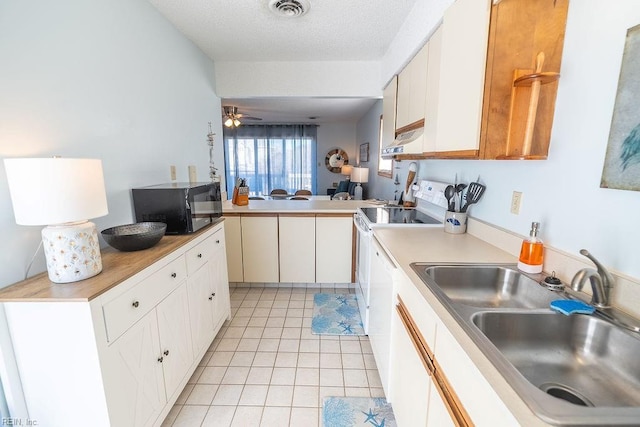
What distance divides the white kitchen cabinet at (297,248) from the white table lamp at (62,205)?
1.84 m

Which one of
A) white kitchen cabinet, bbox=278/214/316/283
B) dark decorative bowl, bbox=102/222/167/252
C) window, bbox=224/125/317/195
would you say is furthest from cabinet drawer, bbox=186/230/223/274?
window, bbox=224/125/317/195

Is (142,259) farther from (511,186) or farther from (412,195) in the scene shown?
(412,195)

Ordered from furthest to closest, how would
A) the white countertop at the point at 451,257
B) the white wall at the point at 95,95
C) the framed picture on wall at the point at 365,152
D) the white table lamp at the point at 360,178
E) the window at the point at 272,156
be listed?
the window at the point at 272,156
the framed picture on wall at the point at 365,152
the white table lamp at the point at 360,178
the white wall at the point at 95,95
the white countertop at the point at 451,257

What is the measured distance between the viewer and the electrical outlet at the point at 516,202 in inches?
54.2

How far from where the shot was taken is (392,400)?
1.49m

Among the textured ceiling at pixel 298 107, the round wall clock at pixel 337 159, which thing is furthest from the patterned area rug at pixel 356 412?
the round wall clock at pixel 337 159

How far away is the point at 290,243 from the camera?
2957 millimetres

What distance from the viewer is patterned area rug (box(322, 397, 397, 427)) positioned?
150 cm

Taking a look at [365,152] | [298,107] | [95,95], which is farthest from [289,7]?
[365,152]

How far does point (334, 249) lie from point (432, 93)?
1730 mm

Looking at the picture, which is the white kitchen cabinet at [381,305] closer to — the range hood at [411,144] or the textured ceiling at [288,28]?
the range hood at [411,144]

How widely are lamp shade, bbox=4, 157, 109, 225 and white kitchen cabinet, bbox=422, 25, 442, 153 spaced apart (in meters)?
1.62

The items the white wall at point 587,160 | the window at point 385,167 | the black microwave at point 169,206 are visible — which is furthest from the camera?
the window at point 385,167

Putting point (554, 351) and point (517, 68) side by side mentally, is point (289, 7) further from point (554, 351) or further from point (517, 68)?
point (554, 351)
